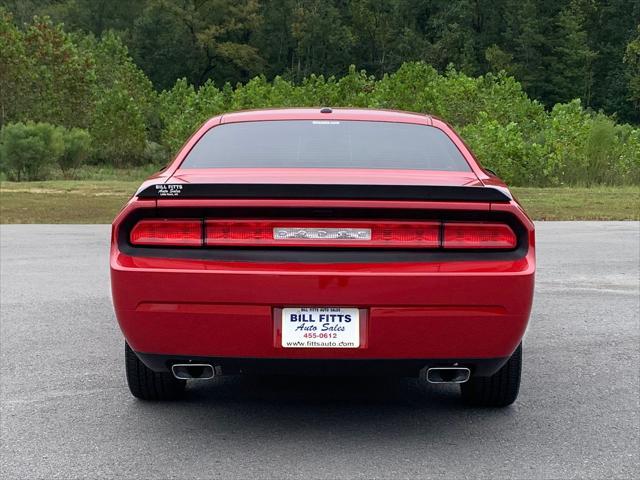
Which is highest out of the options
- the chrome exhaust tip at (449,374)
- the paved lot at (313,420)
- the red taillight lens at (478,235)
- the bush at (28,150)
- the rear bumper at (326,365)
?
the red taillight lens at (478,235)

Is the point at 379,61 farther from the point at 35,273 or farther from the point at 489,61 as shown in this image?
the point at 35,273

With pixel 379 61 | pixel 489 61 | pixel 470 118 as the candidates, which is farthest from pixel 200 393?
pixel 379 61

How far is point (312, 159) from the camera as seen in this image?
456 cm

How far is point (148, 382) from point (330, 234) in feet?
4.79

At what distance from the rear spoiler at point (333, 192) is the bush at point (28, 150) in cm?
2817

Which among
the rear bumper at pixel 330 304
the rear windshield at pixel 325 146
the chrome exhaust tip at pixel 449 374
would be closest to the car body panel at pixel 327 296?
the rear bumper at pixel 330 304

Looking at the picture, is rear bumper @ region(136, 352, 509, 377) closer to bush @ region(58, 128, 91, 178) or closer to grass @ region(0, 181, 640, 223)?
grass @ region(0, 181, 640, 223)

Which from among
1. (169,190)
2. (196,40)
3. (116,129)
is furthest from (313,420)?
(196,40)

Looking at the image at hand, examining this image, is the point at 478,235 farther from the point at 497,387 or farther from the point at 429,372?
the point at 497,387

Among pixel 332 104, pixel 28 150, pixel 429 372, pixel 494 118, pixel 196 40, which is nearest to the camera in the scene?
pixel 429 372

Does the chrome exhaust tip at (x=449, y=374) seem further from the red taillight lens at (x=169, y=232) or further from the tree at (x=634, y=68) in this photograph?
the tree at (x=634, y=68)

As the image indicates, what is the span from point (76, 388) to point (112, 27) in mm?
99855

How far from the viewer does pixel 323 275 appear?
12.3 ft

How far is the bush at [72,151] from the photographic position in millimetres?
34125
